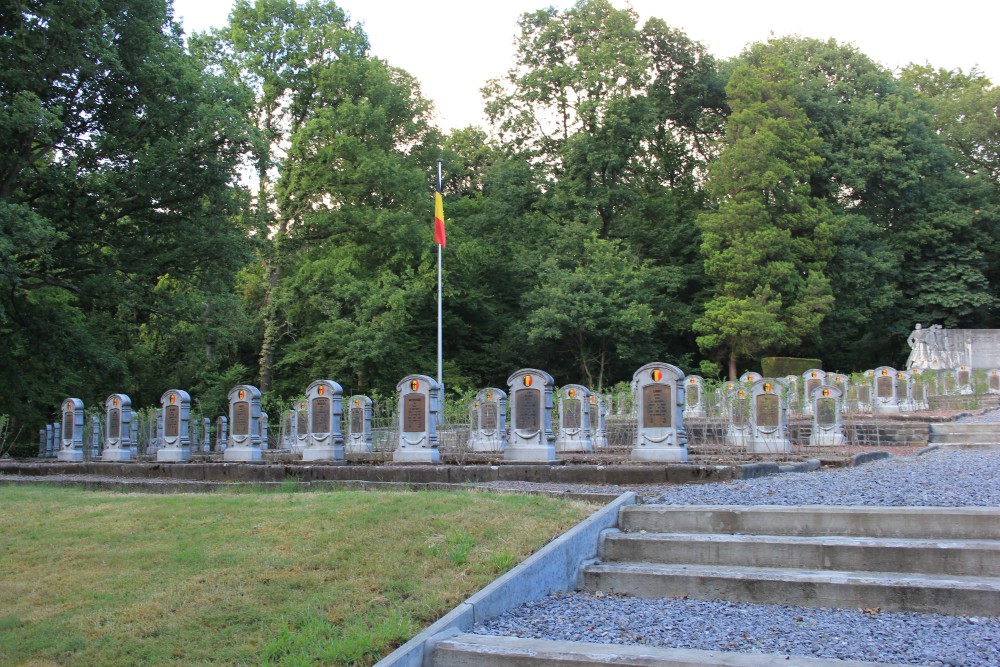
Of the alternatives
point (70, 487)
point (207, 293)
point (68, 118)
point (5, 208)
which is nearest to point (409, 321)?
point (207, 293)

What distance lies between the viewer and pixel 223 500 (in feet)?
28.9

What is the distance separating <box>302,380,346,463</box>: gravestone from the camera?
16.1 m

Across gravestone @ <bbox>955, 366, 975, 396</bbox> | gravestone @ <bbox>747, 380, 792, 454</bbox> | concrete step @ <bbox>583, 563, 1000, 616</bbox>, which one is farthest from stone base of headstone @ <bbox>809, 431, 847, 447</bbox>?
gravestone @ <bbox>955, 366, 975, 396</bbox>

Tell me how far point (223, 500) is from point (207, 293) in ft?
47.9

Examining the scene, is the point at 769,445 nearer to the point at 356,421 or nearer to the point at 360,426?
the point at 360,426

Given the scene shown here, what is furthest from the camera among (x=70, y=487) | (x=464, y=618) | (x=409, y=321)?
(x=409, y=321)

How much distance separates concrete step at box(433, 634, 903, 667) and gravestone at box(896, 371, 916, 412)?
873 inches

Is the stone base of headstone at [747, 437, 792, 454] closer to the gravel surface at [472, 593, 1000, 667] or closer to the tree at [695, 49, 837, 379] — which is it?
the gravel surface at [472, 593, 1000, 667]

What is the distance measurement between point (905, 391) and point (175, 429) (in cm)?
2170

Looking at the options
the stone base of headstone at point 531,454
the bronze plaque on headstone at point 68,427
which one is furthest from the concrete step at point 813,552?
the bronze plaque on headstone at point 68,427

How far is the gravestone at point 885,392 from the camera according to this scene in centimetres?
2331

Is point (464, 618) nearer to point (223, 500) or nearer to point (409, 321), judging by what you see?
point (223, 500)

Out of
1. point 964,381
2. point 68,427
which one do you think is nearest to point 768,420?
point 68,427

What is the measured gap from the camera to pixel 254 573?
5.69 metres
